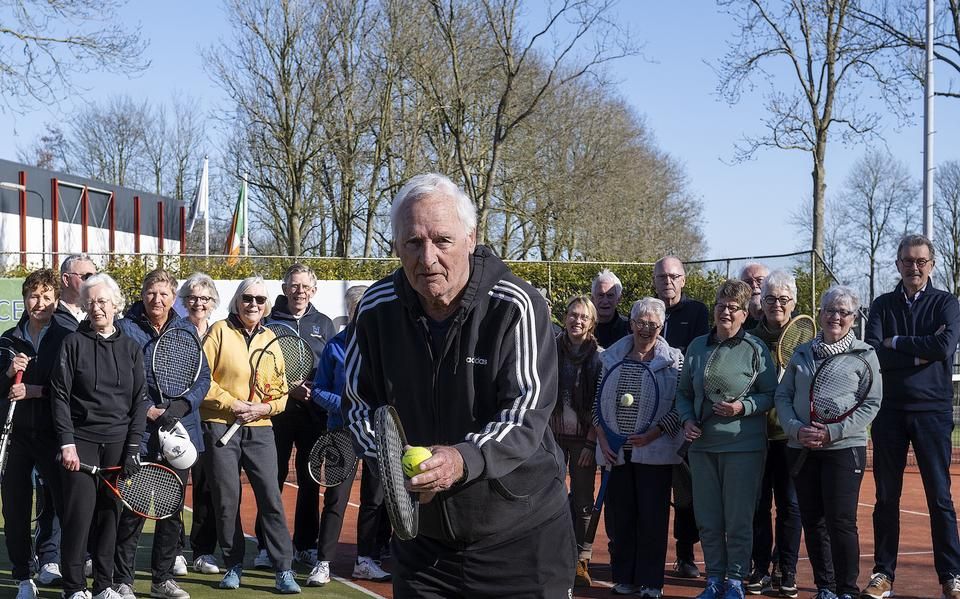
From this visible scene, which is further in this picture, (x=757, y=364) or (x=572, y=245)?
(x=572, y=245)

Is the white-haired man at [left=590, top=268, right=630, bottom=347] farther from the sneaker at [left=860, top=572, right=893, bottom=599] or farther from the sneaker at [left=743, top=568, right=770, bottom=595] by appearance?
the sneaker at [left=860, top=572, right=893, bottom=599]

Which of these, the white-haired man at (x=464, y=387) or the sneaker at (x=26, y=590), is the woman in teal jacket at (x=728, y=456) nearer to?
the white-haired man at (x=464, y=387)

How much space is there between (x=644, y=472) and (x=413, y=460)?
4874 mm

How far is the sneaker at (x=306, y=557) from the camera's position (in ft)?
28.5

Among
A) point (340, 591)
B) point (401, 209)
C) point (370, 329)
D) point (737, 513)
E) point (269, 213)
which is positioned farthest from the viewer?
point (269, 213)

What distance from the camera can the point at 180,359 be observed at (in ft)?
24.0

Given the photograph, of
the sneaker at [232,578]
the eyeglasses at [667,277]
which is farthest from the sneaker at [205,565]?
the eyeglasses at [667,277]

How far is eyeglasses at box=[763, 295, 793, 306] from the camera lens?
7777mm

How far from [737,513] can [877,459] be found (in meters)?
1.11

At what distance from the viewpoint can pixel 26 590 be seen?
712 centimetres

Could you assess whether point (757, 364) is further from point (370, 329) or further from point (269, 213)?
point (269, 213)

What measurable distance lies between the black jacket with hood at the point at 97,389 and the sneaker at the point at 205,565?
5.49 feet

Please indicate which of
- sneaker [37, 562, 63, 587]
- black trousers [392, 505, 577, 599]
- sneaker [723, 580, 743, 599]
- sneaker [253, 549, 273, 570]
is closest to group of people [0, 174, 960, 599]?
sneaker [723, 580, 743, 599]

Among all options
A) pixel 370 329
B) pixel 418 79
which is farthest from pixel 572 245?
pixel 370 329
